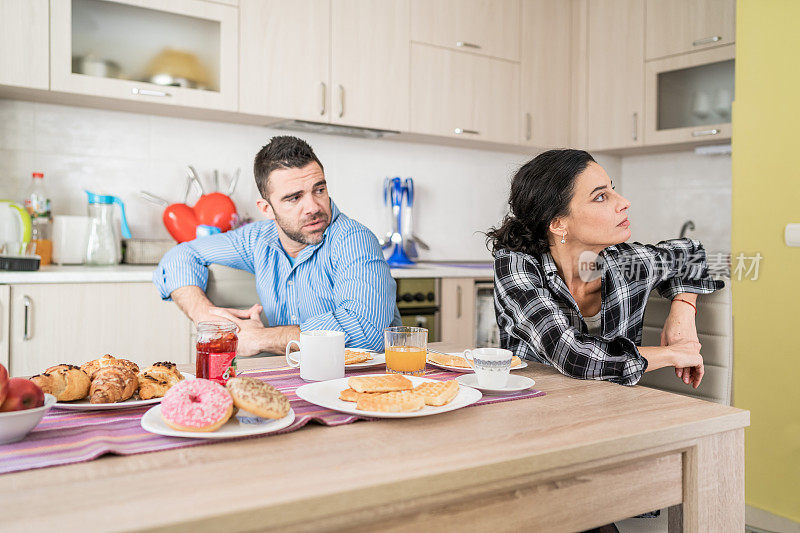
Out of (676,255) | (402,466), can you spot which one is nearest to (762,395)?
(676,255)

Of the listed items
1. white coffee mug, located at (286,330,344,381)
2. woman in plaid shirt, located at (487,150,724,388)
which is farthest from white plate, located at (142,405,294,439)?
woman in plaid shirt, located at (487,150,724,388)

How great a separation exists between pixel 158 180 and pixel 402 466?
8.88ft

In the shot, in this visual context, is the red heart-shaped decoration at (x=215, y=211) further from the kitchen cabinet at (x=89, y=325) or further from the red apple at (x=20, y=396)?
the red apple at (x=20, y=396)

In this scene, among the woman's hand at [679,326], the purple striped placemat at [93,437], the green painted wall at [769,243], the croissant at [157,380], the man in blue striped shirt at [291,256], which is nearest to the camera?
the purple striped placemat at [93,437]

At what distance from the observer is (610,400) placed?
109 cm

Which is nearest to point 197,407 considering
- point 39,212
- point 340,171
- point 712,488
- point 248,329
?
point 712,488

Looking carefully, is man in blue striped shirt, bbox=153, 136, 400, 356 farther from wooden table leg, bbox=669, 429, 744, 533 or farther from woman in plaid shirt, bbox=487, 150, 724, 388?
wooden table leg, bbox=669, 429, 744, 533

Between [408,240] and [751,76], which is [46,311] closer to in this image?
[408,240]

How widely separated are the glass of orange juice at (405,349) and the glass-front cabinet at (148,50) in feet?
6.62

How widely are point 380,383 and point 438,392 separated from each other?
4.1 inches

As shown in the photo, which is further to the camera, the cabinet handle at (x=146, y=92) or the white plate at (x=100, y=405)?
the cabinet handle at (x=146, y=92)

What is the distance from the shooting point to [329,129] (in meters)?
3.30

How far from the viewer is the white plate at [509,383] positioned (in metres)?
1.13

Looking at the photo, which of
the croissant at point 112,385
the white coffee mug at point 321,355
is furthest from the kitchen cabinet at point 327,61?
the croissant at point 112,385
